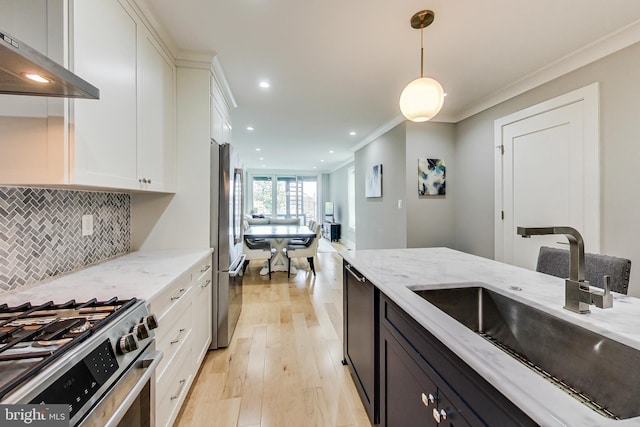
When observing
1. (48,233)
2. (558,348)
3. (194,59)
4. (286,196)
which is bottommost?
(558,348)

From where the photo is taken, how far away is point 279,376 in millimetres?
1927

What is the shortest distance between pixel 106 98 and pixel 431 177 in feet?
12.2

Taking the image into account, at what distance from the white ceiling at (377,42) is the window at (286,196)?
23.7 feet

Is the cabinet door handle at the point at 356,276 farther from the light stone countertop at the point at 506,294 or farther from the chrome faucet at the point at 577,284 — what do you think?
the chrome faucet at the point at 577,284

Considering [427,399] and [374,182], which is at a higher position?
[374,182]

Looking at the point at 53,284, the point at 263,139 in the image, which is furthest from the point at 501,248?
the point at 263,139

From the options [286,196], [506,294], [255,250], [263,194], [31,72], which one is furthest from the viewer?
[286,196]

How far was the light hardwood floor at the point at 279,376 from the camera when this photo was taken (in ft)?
5.14

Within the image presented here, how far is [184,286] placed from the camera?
155 cm

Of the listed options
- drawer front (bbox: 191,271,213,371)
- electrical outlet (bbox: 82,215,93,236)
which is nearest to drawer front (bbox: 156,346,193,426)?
drawer front (bbox: 191,271,213,371)

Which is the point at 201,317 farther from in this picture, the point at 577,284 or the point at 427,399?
the point at 577,284

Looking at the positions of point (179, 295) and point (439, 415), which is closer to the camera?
point (439, 415)

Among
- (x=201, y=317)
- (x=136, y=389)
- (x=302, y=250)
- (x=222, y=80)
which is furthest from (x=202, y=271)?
(x=302, y=250)

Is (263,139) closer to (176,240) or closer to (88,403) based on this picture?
(176,240)
